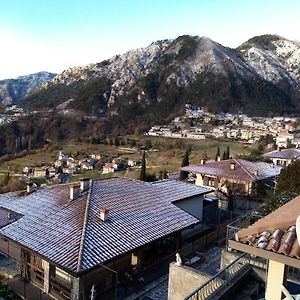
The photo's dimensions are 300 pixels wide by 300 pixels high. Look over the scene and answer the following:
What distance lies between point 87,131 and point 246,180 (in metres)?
112

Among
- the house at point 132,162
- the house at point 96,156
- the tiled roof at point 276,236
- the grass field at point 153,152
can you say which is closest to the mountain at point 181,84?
the grass field at point 153,152

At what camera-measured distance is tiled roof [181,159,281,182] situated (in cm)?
2775

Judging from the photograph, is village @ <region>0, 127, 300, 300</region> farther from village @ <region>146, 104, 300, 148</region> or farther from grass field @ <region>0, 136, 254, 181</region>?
village @ <region>146, 104, 300, 148</region>

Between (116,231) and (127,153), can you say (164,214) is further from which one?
(127,153)

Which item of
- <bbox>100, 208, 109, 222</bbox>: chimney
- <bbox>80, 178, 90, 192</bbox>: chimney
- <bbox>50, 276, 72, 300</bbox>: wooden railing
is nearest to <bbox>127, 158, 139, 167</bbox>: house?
<bbox>80, 178, 90, 192</bbox>: chimney

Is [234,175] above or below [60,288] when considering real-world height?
above

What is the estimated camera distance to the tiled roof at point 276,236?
478cm

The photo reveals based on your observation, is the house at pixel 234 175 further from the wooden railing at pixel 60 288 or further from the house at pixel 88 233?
the wooden railing at pixel 60 288

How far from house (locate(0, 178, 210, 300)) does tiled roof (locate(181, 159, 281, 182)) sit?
31.1 ft

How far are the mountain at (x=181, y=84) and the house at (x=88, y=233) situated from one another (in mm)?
121892

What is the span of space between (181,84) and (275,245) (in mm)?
161587

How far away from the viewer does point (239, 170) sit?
2862 centimetres

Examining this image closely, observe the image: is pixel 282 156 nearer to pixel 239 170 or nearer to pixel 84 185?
pixel 239 170

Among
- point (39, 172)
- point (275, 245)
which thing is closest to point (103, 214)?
point (275, 245)
